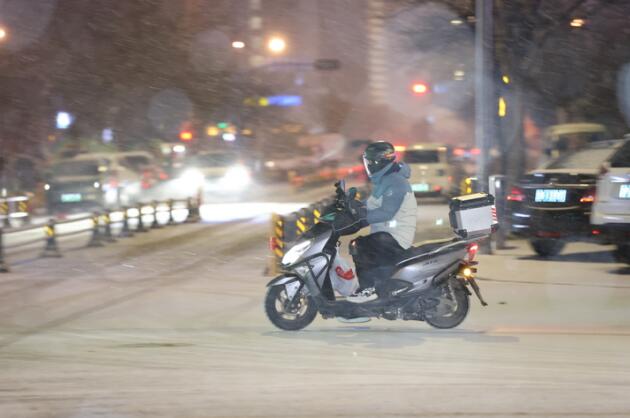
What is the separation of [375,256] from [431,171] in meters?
21.9

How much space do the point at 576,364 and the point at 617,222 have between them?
5.34m

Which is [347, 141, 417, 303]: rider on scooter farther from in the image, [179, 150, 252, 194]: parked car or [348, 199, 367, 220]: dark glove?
[179, 150, 252, 194]: parked car

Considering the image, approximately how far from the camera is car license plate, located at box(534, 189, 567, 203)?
14273 mm

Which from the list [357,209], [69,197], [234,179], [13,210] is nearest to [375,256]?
[357,209]

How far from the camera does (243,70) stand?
53656 mm

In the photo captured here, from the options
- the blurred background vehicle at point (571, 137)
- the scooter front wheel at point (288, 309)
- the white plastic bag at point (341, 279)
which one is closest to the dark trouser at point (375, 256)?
the white plastic bag at point (341, 279)

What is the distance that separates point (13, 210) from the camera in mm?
25781

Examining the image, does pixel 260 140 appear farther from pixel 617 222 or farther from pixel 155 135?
pixel 617 222

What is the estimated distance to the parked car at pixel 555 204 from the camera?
46.1 ft

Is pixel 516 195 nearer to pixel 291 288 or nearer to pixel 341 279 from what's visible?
pixel 341 279

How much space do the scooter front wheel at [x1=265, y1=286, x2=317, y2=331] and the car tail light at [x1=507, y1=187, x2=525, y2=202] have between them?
6691 millimetres

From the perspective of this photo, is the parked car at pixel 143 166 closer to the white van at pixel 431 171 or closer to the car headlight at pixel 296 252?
the white van at pixel 431 171

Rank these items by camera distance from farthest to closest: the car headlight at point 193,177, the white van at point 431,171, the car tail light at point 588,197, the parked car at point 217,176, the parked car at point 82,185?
the parked car at point 217,176 < the car headlight at point 193,177 < the white van at point 431,171 < the parked car at point 82,185 < the car tail light at point 588,197

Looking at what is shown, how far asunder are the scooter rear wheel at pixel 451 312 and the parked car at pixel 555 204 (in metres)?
5.21
